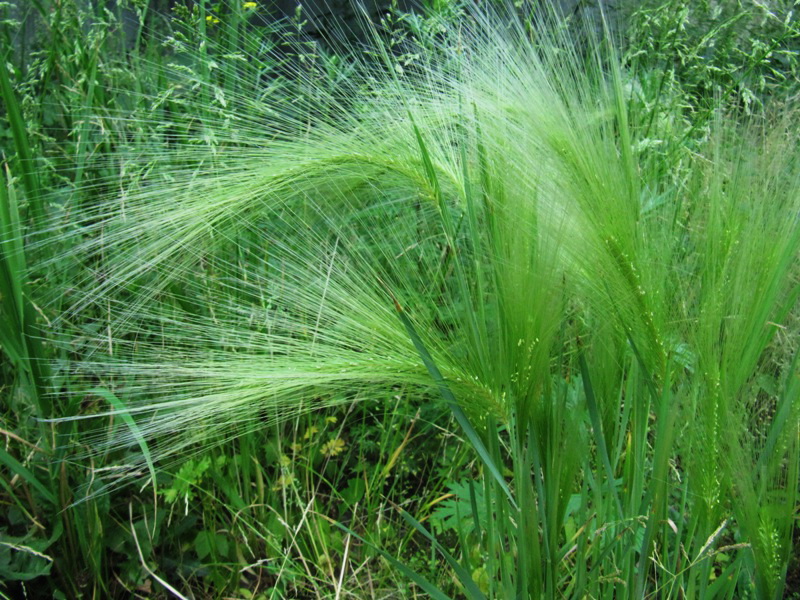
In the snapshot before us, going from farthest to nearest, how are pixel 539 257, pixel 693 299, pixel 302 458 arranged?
1. pixel 302 458
2. pixel 693 299
3. pixel 539 257

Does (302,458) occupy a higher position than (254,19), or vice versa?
(254,19)

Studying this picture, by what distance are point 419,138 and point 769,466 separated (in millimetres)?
694

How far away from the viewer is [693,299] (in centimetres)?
118

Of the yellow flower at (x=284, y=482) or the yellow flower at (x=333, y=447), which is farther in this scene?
the yellow flower at (x=333, y=447)

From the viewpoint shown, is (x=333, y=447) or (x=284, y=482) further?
(x=333, y=447)

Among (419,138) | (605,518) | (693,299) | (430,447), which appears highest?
(419,138)

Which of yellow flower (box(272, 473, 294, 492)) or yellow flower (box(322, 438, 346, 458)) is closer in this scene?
yellow flower (box(272, 473, 294, 492))

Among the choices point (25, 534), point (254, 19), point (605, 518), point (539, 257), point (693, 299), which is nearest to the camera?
point (539, 257)

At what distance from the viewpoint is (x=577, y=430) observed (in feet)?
3.92

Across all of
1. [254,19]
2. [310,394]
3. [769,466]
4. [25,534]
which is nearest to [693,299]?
[769,466]

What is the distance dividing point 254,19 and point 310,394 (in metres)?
2.61

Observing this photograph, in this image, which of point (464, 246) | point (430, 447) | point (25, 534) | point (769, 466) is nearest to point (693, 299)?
point (769, 466)

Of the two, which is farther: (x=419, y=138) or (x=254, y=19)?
(x=254, y=19)

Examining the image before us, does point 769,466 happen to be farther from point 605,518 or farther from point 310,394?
point 310,394
